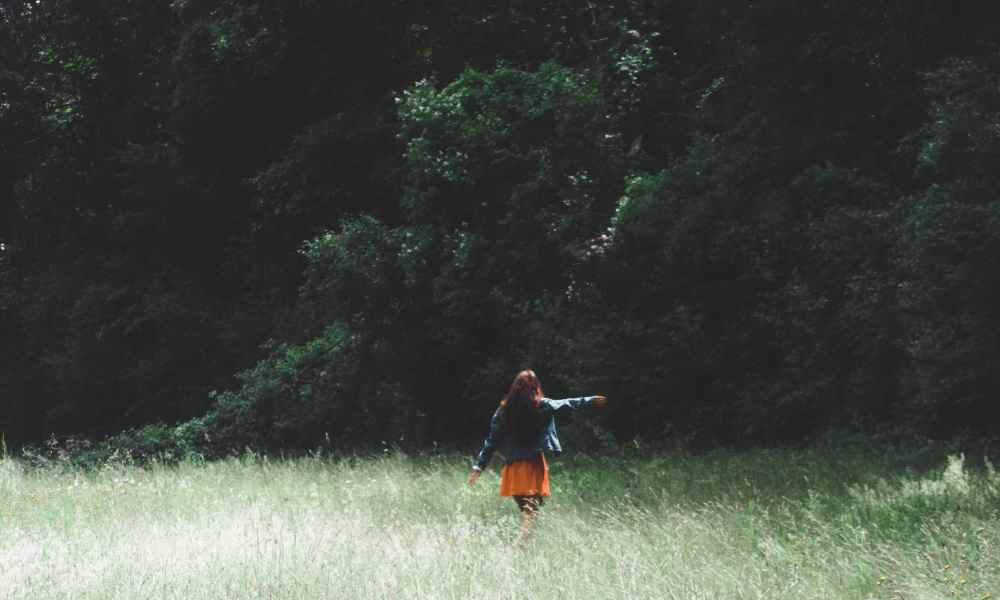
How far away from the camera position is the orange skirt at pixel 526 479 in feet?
36.6

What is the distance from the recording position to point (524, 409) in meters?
11.1

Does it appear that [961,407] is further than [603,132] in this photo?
No

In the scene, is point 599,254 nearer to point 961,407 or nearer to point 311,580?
point 961,407

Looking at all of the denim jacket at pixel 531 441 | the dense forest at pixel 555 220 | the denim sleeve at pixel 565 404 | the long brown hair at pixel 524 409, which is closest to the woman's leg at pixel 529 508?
the denim jacket at pixel 531 441

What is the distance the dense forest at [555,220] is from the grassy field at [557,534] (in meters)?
2.24

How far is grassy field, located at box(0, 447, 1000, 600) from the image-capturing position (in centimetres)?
783

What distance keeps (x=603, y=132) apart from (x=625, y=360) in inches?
163

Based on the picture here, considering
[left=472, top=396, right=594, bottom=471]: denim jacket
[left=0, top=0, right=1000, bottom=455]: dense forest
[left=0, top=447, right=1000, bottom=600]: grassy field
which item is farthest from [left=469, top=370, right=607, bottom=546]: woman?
[left=0, top=0, right=1000, bottom=455]: dense forest

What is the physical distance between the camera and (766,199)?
17.2m

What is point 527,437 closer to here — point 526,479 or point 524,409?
point 524,409

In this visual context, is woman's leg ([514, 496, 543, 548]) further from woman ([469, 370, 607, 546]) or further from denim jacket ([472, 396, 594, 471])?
denim jacket ([472, 396, 594, 471])

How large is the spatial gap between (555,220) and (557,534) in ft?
31.7

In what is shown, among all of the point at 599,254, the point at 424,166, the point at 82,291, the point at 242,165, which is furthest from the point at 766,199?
the point at 82,291

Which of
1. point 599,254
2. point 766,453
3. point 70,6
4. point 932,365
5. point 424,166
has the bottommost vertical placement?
point 766,453
